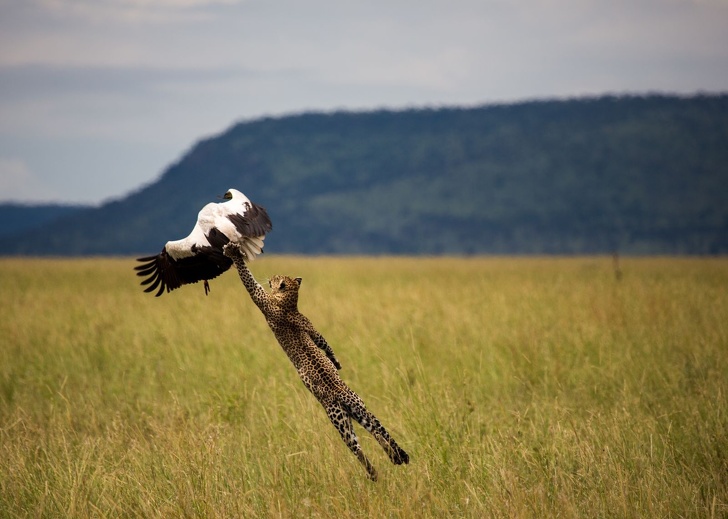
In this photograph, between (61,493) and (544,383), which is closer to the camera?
(61,493)

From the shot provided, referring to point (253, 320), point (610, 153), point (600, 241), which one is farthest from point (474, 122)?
point (253, 320)

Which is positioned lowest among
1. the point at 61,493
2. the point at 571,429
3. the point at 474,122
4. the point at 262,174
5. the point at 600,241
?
the point at 61,493

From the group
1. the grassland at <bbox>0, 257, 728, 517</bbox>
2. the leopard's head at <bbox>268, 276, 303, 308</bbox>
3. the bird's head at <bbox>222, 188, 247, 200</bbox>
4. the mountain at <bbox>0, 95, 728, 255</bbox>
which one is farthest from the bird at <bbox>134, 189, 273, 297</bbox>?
the mountain at <bbox>0, 95, 728, 255</bbox>

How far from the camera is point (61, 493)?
5.12 metres

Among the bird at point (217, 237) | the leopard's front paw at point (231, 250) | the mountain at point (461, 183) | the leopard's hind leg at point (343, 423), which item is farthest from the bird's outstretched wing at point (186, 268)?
the mountain at point (461, 183)

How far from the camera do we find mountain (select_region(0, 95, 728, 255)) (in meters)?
127

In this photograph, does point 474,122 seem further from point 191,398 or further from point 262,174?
point 191,398

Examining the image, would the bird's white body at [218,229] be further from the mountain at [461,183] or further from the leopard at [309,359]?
the mountain at [461,183]

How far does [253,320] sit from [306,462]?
26.3 ft

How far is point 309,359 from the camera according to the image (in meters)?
3.91

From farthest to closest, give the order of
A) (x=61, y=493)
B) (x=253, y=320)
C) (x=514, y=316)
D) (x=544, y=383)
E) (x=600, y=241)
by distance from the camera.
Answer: (x=600, y=241), (x=253, y=320), (x=514, y=316), (x=544, y=383), (x=61, y=493)

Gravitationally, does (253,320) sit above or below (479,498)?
above

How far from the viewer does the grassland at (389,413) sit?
4.72 metres

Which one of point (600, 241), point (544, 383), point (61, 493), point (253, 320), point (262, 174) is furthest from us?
point (262, 174)
